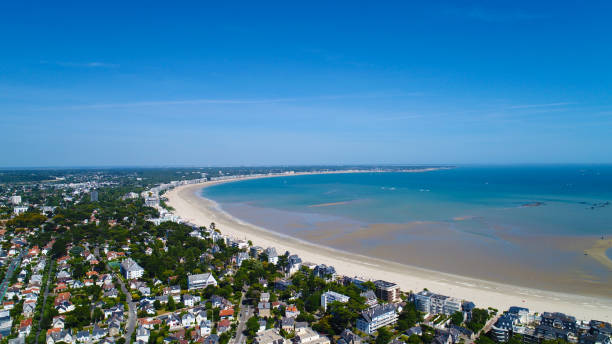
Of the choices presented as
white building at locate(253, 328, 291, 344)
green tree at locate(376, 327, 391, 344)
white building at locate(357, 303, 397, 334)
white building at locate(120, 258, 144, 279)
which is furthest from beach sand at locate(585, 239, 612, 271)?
white building at locate(120, 258, 144, 279)

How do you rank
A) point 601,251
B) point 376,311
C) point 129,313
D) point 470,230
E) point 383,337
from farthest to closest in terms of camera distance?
point 470,230 < point 601,251 < point 129,313 < point 376,311 < point 383,337

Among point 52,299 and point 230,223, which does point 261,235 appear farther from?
point 52,299

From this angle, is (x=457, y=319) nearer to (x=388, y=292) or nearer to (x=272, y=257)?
(x=388, y=292)

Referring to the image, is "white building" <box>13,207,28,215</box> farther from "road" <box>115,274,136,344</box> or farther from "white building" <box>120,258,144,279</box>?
"road" <box>115,274,136,344</box>

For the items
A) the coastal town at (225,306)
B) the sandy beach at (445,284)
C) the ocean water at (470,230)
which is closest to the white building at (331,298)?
the coastal town at (225,306)

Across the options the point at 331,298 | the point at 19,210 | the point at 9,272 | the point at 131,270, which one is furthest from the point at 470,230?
the point at 19,210

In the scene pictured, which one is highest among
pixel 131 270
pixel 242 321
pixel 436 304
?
pixel 131 270
